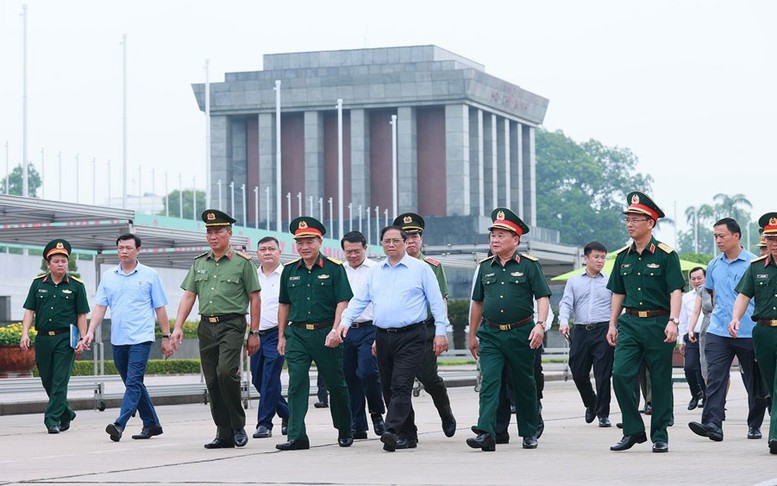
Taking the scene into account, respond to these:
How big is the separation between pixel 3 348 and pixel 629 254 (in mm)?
16623

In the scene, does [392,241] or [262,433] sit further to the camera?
[262,433]

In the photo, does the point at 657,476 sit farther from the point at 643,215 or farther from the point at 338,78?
the point at 338,78

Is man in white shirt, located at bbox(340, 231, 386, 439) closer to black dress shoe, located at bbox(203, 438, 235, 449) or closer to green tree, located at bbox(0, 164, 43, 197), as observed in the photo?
black dress shoe, located at bbox(203, 438, 235, 449)

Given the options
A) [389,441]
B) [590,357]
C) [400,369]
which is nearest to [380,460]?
[389,441]

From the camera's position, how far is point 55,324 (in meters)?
15.1

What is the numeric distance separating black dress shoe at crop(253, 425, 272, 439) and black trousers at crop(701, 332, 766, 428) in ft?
12.5

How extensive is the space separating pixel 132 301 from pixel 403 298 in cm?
326

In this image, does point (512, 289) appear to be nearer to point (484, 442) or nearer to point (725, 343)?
point (484, 442)

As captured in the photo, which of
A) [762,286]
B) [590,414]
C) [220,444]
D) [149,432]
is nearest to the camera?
[762,286]

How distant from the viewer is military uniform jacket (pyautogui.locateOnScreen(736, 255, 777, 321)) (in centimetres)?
1180

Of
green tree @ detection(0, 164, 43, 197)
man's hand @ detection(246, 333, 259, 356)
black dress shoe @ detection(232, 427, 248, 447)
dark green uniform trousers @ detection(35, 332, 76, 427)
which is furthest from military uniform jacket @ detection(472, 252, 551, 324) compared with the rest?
green tree @ detection(0, 164, 43, 197)

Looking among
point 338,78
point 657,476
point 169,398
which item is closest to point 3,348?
point 169,398

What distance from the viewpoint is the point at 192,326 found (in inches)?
1658

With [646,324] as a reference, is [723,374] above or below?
below
